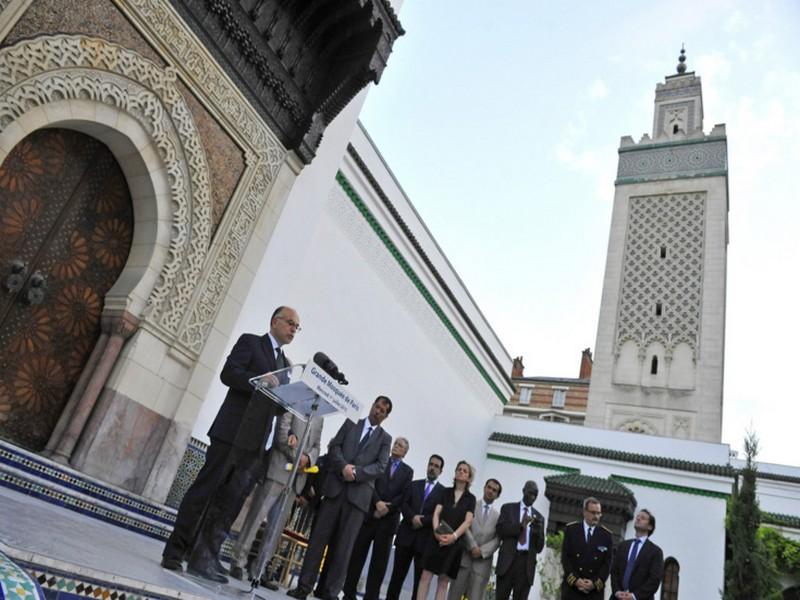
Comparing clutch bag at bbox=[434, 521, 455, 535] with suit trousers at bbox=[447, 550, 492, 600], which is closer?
clutch bag at bbox=[434, 521, 455, 535]

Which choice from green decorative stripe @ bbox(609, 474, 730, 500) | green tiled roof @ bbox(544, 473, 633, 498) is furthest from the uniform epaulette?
green decorative stripe @ bbox(609, 474, 730, 500)

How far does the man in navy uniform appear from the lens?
10.7ft

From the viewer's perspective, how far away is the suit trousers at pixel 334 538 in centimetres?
264

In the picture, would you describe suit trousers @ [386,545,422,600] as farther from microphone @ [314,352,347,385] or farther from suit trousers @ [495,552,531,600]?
microphone @ [314,352,347,385]

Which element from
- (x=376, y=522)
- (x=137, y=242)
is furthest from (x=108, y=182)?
(x=376, y=522)

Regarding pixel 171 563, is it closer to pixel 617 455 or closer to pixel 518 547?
pixel 518 547

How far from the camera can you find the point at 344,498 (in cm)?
276

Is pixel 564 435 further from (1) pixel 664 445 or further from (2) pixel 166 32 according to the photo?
(2) pixel 166 32

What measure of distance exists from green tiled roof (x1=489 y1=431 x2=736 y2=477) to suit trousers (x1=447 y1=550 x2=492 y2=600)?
6.42 m

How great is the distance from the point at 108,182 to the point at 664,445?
28.9ft

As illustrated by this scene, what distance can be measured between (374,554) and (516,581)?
896 millimetres

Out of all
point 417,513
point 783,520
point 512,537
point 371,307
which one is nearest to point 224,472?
point 417,513

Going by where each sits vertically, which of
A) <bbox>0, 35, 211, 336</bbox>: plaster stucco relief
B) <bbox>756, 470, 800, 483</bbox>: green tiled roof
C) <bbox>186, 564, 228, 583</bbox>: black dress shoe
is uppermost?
<bbox>756, 470, 800, 483</bbox>: green tiled roof

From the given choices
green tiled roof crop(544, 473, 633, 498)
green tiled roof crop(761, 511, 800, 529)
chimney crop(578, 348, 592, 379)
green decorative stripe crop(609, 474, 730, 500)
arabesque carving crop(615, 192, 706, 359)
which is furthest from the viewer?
chimney crop(578, 348, 592, 379)
